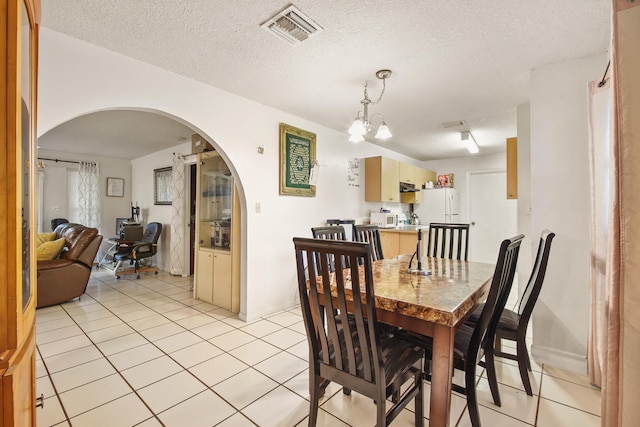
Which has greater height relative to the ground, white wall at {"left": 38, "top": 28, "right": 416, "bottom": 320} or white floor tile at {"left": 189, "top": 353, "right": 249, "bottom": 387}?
white wall at {"left": 38, "top": 28, "right": 416, "bottom": 320}

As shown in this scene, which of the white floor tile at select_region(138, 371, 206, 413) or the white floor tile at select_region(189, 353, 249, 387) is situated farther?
the white floor tile at select_region(189, 353, 249, 387)

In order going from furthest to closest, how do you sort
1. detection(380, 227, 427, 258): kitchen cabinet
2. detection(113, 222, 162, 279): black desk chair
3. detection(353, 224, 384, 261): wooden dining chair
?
detection(113, 222, 162, 279): black desk chair → detection(380, 227, 427, 258): kitchen cabinet → detection(353, 224, 384, 261): wooden dining chair

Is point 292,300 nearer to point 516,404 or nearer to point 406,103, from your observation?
point 516,404

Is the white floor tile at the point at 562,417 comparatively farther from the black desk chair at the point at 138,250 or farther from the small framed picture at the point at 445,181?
the black desk chair at the point at 138,250

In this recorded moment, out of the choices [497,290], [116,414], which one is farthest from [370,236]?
[116,414]

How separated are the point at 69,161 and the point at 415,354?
728 centimetres

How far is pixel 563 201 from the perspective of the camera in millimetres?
2279

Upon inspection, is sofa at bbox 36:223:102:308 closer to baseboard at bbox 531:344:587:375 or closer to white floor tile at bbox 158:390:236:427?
white floor tile at bbox 158:390:236:427

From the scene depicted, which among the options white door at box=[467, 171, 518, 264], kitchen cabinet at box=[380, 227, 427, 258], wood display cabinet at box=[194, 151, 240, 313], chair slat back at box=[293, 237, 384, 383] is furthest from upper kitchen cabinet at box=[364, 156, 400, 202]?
chair slat back at box=[293, 237, 384, 383]

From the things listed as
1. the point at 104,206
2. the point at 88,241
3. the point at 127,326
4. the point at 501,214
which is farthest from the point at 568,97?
the point at 104,206

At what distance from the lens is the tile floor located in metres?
1.68

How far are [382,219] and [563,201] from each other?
106 inches

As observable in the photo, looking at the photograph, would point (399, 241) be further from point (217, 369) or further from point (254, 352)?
point (217, 369)

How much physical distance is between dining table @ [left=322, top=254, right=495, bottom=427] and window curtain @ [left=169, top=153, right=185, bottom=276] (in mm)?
4282
